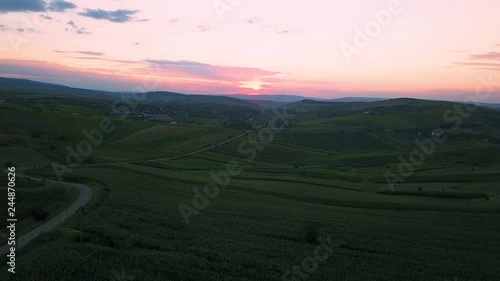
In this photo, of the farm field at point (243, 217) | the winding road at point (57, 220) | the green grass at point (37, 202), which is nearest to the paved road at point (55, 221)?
the winding road at point (57, 220)

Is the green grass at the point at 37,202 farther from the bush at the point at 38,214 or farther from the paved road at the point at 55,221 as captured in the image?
the paved road at the point at 55,221

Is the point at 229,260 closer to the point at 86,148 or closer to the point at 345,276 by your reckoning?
the point at 345,276

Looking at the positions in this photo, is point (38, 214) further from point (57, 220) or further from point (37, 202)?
point (37, 202)

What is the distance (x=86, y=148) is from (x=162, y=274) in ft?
240

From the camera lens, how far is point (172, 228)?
3903cm

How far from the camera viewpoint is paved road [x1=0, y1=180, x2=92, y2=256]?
3077 centimetres

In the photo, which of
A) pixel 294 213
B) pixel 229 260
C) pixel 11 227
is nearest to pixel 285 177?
pixel 294 213

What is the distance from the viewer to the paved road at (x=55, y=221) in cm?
3077

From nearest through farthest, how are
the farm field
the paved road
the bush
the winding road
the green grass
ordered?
1. the farm field
2. the winding road
3. the paved road
4. the green grass
5. the bush

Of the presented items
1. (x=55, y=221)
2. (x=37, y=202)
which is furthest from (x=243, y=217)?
(x=37, y=202)

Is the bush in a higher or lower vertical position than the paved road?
higher

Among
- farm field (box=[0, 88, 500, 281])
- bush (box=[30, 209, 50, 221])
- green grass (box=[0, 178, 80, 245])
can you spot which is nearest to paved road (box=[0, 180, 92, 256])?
green grass (box=[0, 178, 80, 245])

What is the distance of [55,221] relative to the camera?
1462 inches

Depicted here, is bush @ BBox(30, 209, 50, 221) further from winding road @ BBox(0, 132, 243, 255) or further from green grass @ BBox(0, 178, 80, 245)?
winding road @ BBox(0, 132, 243, 255)
